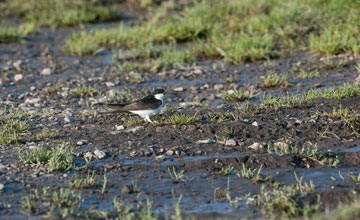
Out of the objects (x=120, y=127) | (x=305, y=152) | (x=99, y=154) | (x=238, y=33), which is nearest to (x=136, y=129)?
(x=120, y=127)

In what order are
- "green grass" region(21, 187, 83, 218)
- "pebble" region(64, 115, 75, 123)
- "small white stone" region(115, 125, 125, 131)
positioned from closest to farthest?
"green grass" region(21, 187, 83, 218)
"small white stone" region(115, 125, 125, 131)
"pebble" region(64, 115, 75, 123)

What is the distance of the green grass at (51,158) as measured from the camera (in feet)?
17.0

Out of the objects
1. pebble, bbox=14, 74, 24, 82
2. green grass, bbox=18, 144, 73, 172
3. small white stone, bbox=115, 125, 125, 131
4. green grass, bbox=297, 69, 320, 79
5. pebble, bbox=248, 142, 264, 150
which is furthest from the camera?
pebble, bbox=14, 74, 24, 82

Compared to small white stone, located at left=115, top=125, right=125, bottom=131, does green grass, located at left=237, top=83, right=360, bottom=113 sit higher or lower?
higher

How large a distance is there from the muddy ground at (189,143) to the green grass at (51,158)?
0.07m

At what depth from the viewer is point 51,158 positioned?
519cm

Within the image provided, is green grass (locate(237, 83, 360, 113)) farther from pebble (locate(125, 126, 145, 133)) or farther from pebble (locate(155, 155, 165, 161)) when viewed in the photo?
pebble (locate(155, 155, 165, 161))

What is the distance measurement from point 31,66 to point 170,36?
2.45 meters

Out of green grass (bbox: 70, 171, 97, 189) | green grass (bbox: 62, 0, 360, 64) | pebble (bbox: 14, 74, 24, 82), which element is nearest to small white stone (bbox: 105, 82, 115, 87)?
green grass (bbox: 62, 0, 360, 64)

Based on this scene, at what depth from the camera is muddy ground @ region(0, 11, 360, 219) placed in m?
4.75

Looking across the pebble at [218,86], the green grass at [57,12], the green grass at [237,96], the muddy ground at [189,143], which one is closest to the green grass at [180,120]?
the muddy ground at [189,143]

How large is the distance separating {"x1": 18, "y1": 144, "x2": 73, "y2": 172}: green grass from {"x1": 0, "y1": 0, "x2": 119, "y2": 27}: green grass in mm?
7028

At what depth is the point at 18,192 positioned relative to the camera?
484 centimetres

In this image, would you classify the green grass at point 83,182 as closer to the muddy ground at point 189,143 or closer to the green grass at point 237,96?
the muddy ground at point 189,143
